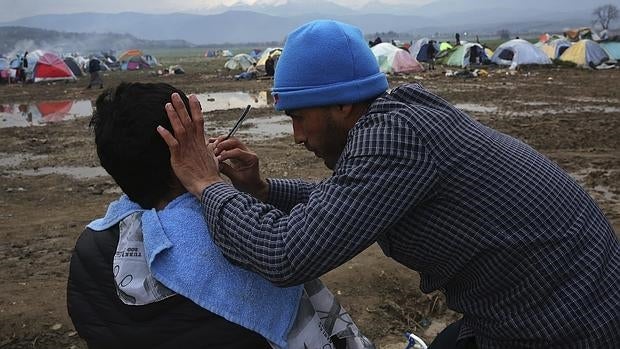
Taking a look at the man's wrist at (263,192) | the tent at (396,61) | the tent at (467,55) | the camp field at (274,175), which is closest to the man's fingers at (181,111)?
the man's wrist at (263,192)

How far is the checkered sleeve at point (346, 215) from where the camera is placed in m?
1.43

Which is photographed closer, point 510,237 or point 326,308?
point 510,237

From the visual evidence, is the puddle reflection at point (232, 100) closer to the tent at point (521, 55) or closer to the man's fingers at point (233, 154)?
the tent at point (521, 55)

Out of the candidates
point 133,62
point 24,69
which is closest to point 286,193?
point 24,69

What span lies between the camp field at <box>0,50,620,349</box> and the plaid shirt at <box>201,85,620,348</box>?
2502mm

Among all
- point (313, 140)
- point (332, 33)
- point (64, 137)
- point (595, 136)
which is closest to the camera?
point (332, 33)

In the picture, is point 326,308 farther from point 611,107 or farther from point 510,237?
point 611,107

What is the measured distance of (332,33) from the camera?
1.62 metres

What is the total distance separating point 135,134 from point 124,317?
486mm

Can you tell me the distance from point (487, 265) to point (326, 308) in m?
0.49

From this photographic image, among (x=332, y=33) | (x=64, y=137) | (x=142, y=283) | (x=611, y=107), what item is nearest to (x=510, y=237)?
(x=332, y=33)

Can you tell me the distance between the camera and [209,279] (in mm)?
1536

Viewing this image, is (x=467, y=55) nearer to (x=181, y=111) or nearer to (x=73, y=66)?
(x=73, y=66)

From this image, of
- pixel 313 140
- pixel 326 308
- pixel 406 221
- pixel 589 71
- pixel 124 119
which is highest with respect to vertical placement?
pixel 124 119
